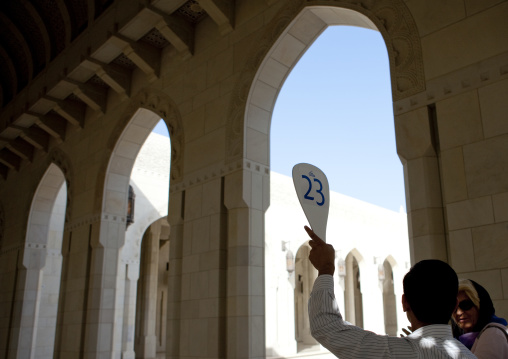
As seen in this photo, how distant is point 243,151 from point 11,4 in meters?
7.43

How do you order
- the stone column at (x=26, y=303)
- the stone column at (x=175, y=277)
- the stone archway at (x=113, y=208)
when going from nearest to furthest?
the stone column at (x=175, y=277) < the stone archway at (x=113, y=208) < the stone column at (x=26, y=303)

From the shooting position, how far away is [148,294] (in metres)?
18.6

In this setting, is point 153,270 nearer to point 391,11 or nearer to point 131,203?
point 131,203

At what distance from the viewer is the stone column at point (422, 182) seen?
3793 millimetres

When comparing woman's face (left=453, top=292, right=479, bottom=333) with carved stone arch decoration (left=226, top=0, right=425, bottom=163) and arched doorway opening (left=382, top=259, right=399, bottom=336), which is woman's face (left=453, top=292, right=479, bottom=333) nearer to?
carved stone arch decoration (left=226, top=0, right=425, bottom=163)

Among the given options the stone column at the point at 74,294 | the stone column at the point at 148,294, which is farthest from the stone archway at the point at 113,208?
the stone column at the point at 148,294

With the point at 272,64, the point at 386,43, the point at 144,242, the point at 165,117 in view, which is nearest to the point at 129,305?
the point at 144,242

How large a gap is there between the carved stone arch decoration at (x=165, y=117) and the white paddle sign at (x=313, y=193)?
4.93m

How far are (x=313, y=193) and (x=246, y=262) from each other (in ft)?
12.4

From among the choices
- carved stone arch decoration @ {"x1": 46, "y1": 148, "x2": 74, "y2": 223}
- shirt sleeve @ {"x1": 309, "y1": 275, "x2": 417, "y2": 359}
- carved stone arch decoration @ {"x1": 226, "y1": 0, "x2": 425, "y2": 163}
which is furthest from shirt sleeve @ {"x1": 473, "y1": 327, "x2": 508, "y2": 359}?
carved stone arch decoration @ {"x1": 46, "y1": 148, "x2": 74, "y2": 223}

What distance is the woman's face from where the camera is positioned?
6.76ft

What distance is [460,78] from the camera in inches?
150

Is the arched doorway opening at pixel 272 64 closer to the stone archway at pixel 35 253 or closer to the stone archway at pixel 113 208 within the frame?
the stone archway at pixel 113 208

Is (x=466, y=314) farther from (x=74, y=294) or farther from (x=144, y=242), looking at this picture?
(x=144, y=242)
